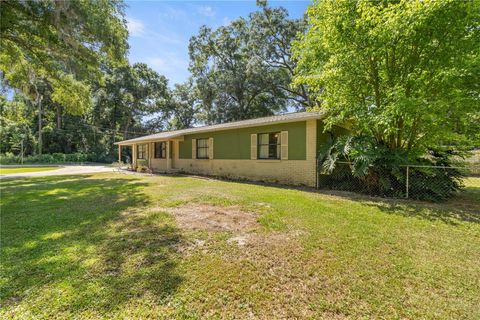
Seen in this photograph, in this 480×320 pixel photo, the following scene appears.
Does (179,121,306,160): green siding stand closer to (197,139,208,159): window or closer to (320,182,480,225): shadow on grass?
(197,139,208,159): window

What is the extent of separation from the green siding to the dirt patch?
15.8 ft

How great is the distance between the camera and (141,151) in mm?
19688

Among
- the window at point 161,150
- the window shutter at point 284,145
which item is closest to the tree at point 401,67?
the window shutter at point 284,145

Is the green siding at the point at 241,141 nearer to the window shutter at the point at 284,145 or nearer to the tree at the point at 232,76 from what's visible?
the window shutter at the point at 284,145

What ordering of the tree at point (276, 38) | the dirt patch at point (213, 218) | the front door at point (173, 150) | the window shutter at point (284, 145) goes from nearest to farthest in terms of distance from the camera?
the dirt patch at point (213, 218) < the window shutter at point (284, 145) < the front door at point (173, 150) < the tree at point (276, 38)

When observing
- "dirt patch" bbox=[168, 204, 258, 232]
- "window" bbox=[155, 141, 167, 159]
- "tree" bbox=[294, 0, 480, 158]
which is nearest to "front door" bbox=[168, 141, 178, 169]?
"window" bbox=[155, 141, 167, 159]

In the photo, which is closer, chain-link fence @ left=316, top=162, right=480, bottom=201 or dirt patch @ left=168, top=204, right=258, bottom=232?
dirt patch @ left=168, top=204, right=258, bottom=232

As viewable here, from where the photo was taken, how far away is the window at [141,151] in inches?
754

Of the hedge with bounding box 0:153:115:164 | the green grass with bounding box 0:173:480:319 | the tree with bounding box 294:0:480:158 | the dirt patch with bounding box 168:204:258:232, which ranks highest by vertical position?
the tree with bounding box 294:0:480:158

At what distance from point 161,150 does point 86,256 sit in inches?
581

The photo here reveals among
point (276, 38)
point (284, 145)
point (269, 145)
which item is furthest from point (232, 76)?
point (284, 145)

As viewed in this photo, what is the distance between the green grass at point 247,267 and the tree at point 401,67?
9.50 ft

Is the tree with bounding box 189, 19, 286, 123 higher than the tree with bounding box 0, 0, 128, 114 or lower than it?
higher

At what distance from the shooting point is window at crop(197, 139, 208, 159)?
45.8ft
